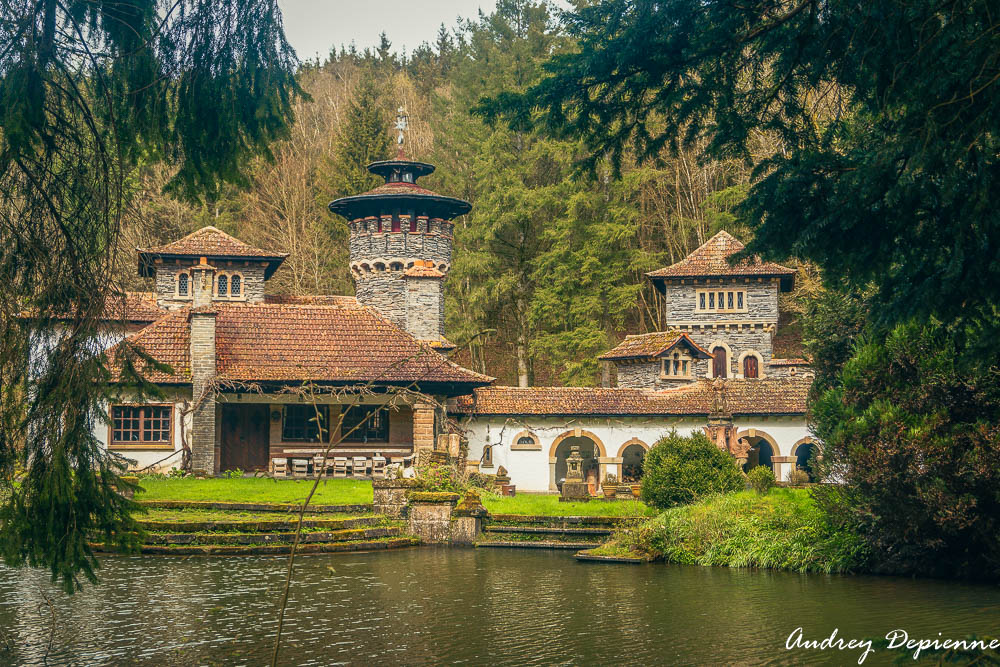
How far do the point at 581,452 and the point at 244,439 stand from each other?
38.9 ft

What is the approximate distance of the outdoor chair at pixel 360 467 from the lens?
26.9 metres

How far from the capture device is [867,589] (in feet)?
43.9

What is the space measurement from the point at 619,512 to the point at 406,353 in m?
9.90

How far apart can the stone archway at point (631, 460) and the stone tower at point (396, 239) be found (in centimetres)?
674

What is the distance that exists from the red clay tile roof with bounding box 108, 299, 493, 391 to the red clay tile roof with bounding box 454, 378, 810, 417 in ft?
6.64

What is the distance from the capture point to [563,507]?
21266mm

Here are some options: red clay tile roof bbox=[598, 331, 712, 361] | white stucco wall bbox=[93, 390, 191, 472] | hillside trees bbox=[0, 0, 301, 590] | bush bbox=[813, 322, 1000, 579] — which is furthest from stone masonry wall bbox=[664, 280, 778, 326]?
hillside trees bbox=[0, 0, 301, 590]

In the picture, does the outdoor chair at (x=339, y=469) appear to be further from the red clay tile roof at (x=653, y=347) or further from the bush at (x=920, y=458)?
the bush at (x=920, y=458)

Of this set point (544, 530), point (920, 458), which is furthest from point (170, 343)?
point (920, 458)

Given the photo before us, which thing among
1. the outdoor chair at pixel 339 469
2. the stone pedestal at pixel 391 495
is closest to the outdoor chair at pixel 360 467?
the outdoor chair at pixel 339 469

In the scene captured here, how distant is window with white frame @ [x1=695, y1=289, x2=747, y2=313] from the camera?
35916 mm

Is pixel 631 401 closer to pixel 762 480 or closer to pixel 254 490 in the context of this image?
pixel 762 480

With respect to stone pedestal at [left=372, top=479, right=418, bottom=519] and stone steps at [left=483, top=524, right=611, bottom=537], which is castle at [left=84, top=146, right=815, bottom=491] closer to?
stone pedestal at [left=372, top=479, right=418, bottom=519]

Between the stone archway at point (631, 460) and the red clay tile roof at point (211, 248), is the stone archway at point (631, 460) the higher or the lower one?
the lower one
